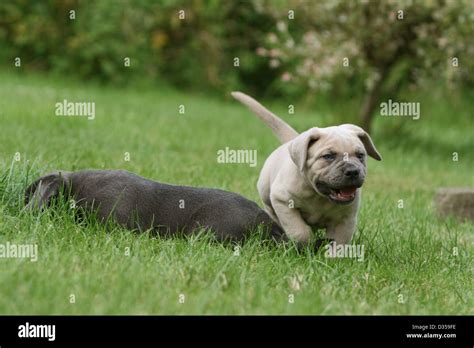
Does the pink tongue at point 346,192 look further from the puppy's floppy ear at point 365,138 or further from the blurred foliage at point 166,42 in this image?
the blurred foliage at point 166,42

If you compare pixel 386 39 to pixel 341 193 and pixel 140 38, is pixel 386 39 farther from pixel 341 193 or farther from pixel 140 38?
pixel 341 193

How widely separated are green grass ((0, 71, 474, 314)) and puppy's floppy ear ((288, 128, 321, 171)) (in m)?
0.46

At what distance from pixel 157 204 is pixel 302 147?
0.87 metres

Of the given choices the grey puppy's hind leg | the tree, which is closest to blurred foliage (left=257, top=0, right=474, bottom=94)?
the tree

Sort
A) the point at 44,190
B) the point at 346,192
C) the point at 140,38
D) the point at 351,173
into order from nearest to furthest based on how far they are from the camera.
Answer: the point at 351,173 < the point at 346,192 < the point at 44,190 < the point at 140,38

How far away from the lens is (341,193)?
4051 millimetres

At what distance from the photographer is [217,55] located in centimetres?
1538

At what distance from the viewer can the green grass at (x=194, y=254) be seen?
3229mm

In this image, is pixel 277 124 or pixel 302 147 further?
pixel 277 124

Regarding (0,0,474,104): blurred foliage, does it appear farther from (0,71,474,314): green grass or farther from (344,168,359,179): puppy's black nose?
(344,168,359,179): puppy's black nose

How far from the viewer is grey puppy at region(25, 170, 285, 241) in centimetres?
425

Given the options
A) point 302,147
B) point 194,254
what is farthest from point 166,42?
point 194,254

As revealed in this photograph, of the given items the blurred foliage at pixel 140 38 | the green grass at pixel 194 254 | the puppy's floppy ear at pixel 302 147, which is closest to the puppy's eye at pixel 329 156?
the puppy's floppy ear at pixel 302 147
